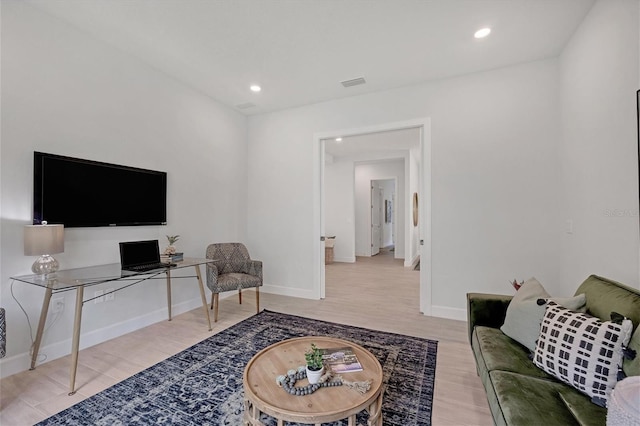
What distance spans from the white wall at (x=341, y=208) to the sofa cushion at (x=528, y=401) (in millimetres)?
6412

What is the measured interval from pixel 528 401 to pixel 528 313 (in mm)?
683

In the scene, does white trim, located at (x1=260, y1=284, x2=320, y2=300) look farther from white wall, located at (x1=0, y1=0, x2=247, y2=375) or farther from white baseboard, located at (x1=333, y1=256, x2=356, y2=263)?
white baseboard, located at (x1=333, y1=256, x2=356, y2=263)

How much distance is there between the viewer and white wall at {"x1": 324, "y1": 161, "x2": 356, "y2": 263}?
798 cm

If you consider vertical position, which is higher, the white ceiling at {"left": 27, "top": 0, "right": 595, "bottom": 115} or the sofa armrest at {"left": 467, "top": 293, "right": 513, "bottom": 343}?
the white ceiling at {"left": 27, "top": 0, "right": 595, "bottom": 115}

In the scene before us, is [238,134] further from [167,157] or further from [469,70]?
[469,70]

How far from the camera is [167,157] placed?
3.51 meters

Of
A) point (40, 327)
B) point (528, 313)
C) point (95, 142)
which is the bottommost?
point (40, 327)

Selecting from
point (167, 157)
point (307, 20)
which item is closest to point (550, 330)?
point (307, 20)

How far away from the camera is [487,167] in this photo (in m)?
3.33

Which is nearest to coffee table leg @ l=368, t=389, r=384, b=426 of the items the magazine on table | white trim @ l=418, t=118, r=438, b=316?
the magazine on table

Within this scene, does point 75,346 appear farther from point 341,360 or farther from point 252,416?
point 341,360

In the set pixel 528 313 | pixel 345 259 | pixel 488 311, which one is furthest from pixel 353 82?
pixel 345 259

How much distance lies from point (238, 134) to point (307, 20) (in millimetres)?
2528

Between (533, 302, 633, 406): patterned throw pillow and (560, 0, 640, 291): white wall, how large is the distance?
2.44 ft
